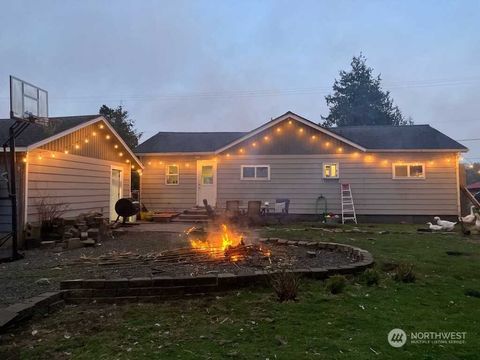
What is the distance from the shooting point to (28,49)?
1981cm

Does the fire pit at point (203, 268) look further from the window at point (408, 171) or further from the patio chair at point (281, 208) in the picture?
the window at point (408, 171)

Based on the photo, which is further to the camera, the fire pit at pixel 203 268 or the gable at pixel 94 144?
the gable at pixel 94 144

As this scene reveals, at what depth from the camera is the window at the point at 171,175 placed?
17.3 metres

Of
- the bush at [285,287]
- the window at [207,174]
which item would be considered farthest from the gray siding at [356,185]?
the bush at [285,287]

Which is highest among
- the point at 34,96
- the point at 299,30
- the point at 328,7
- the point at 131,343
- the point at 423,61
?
the point at 423,61

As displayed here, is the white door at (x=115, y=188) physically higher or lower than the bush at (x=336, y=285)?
higher

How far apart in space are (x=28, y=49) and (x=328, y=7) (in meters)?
16.6

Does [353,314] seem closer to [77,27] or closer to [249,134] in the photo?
[249,134]

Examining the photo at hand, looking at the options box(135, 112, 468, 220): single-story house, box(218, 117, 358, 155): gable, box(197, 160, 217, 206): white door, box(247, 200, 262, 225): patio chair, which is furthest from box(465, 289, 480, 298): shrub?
box(197, 160, 217, 206): white door

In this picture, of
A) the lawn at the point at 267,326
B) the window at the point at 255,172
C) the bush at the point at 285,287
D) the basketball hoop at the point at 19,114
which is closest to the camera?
the lawn at the point at 267,326

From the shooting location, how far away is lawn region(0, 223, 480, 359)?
3014mm

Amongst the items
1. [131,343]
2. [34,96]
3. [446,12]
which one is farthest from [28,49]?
[446,12]

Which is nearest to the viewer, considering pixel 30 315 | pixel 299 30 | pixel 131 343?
pixel 131 343

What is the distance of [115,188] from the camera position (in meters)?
15.0
